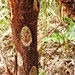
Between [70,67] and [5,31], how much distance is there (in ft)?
1.89

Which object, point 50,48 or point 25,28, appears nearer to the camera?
point 25,28

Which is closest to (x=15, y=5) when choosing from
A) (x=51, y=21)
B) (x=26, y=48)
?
(x=26, y=48)

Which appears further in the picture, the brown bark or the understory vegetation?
the understory vegetation

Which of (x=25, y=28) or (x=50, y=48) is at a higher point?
(x=25, y=28)

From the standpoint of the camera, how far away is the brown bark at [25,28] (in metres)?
0.82

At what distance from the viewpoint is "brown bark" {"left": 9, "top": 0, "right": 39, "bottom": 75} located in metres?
0.82

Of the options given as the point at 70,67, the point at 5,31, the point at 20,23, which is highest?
the point at 20,23

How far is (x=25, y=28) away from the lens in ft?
2.75

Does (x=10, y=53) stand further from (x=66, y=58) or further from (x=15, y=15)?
(x=15, y=15)

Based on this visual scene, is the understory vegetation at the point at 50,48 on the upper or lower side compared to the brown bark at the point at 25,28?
lower

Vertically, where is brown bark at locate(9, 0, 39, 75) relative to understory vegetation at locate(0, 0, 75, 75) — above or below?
above

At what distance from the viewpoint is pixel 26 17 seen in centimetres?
82

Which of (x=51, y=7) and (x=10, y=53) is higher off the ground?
(x=51, y=7)

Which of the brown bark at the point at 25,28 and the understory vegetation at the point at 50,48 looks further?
the understory vegetation at the point at 50,48
